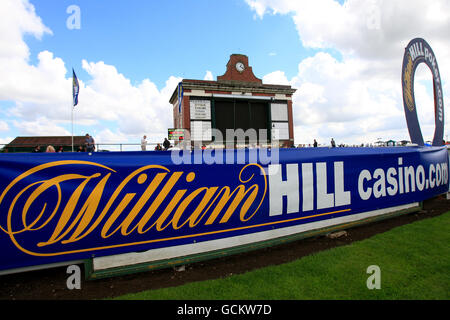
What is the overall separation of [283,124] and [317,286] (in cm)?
2965

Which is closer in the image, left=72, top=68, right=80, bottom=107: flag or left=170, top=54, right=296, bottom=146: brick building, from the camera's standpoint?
left=72, top=68, right=80, bottom=107: flag

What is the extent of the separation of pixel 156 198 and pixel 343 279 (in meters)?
2.60

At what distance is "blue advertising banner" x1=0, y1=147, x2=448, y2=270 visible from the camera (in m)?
2.98

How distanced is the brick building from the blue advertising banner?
70.8 feet

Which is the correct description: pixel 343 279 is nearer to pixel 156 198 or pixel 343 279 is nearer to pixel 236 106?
pixel 156 198

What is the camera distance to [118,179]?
335 centimetres

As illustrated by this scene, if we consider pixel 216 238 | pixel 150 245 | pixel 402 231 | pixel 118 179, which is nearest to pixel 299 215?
pixel 216 238

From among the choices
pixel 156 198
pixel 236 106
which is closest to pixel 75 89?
pixel 156 198

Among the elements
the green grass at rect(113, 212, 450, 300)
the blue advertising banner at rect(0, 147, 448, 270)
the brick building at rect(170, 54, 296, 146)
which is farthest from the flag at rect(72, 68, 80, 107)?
the green grass at rect(113, 212, 450, 300)

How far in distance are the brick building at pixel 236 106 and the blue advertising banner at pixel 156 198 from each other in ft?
70.8

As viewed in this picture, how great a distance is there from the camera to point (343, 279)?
3035mm

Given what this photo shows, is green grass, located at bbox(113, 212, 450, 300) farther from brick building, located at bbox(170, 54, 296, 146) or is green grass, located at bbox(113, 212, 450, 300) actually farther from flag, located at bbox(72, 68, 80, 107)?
brick building, located at bbox(170, 54, 296, 146)

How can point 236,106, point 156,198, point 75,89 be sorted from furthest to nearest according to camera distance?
point 236,106, point 75,89, point 156,198
